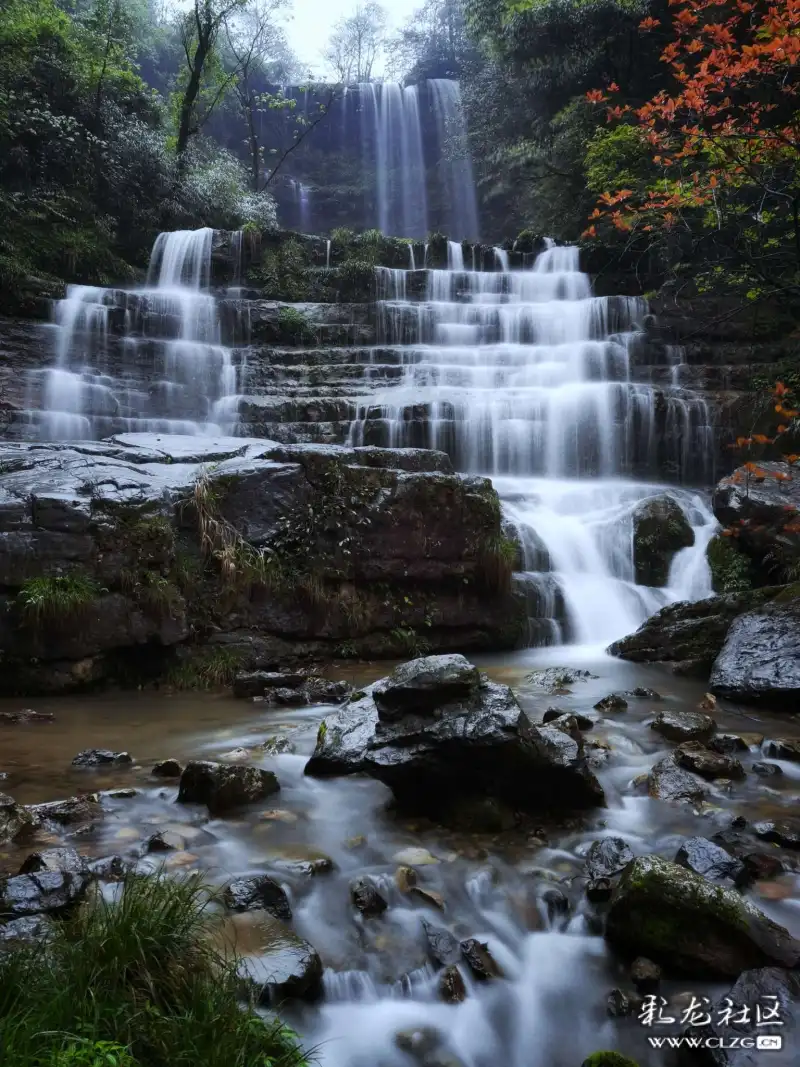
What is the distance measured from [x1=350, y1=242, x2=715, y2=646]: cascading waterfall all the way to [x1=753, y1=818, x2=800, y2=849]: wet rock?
4813 millimetres

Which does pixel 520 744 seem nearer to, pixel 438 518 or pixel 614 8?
pixel 438 518

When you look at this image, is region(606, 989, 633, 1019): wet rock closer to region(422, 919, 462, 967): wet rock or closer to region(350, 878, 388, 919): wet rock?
region(422, 919, 462, 967): wet rock

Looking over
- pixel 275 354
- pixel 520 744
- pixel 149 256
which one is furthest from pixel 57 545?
pixel 149 256

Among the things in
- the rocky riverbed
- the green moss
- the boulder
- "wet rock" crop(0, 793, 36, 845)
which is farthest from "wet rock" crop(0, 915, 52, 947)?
the green moss

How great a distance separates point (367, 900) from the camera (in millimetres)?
2775

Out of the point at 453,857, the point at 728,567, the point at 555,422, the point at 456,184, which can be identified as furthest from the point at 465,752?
the point at 456,184

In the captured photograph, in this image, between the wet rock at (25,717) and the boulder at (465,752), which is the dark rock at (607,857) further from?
the wet rock at (25,717)

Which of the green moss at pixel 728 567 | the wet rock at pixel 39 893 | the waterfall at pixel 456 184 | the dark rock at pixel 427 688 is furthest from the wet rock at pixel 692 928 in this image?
the waterfall at pixel 456 184

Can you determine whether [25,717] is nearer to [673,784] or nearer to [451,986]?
[451,986]

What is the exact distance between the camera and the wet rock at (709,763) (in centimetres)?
404

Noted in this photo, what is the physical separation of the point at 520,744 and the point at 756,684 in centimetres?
315

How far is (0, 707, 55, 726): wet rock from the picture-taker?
508cm

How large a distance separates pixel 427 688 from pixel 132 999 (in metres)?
2.12

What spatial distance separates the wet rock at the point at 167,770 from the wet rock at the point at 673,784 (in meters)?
2.55
